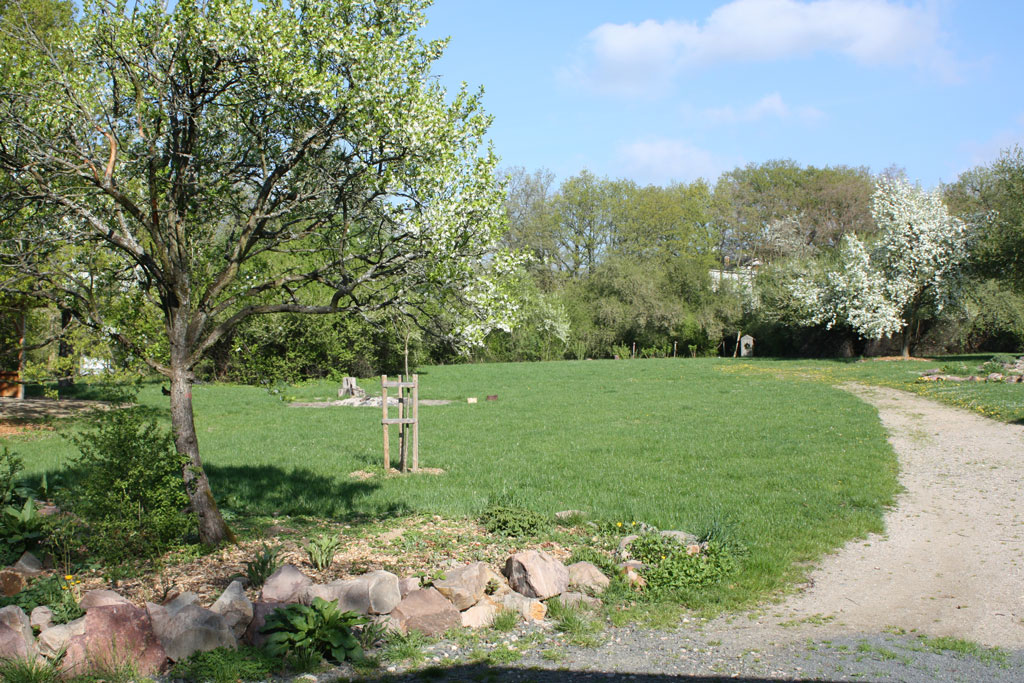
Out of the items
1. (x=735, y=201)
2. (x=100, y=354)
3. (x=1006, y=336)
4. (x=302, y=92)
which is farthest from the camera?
(x=735, y=201)

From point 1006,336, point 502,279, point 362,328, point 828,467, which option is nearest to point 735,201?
point 1006,336

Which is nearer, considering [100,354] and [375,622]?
[375,622]

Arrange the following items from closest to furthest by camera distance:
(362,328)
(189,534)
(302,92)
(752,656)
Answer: (752,656), (302,92), (189,534), (362,328)

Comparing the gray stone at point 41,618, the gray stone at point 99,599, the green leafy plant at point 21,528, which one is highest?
the green leafy plant at point 21,528

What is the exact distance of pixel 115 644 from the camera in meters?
4.85

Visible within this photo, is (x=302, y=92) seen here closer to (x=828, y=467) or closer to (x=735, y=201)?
(x=828, y=467)

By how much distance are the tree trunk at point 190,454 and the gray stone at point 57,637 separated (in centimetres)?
202

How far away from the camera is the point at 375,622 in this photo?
18.3ft

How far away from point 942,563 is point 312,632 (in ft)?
20.6

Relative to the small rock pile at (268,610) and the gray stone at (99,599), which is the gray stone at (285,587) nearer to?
the small rock pile at (268,610)

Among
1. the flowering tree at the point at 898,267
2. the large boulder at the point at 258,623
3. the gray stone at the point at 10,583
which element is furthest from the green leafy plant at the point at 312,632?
the flowering tree at the point at 898,267

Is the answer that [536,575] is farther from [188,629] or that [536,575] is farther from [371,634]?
[188,629]

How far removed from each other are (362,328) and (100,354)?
19.4m

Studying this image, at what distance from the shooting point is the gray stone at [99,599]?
5.38 metres
